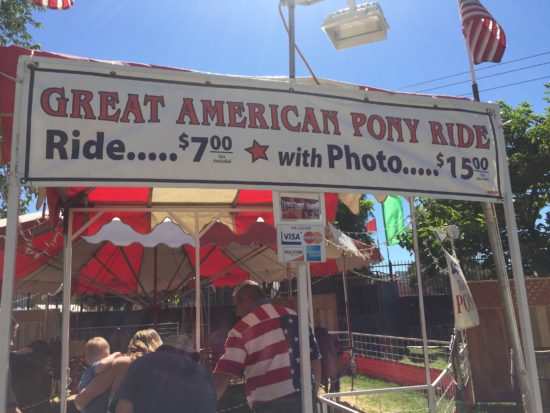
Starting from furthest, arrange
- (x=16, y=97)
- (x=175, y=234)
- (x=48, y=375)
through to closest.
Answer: (x=48, y=375)
(x=175, y=234)
(x=16, y=97)

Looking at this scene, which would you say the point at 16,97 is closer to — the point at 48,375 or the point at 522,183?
the point at 48,375

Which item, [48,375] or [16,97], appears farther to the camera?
[48,375]

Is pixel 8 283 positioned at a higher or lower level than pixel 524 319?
higher

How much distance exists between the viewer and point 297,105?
3.39 meters

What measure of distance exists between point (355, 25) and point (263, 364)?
107 inches

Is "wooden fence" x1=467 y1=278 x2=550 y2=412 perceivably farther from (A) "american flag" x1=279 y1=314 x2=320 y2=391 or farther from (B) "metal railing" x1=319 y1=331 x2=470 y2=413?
(A) "american flag" x1=279 y1=314 x2=320 y2=391

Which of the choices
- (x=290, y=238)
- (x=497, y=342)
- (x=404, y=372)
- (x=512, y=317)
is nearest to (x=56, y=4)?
(x=290, y=238)

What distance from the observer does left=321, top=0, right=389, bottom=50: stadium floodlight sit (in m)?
3.82

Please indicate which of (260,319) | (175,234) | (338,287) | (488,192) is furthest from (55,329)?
(488,192)

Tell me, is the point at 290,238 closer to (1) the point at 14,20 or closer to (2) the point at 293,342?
(2) the point at 293,342

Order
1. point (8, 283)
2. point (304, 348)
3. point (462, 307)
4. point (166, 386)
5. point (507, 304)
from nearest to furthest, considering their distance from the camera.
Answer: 1. point (8, 283)
2. point (166, 386)
3. point (304, 348)
4. point (507, 304)
5. point (462, 307)

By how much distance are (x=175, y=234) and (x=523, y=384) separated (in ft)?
16.9

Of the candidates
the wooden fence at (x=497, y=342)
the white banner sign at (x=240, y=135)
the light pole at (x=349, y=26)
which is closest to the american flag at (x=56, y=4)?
the white banner sign at (x=240, y=135)

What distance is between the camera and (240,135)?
320cm
